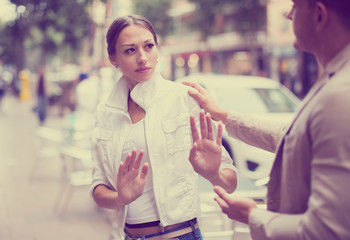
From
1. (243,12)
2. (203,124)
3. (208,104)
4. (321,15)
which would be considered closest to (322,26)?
(321,15)

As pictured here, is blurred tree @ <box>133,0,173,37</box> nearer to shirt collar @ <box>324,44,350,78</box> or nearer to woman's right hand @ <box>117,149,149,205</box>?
woman's right hand @ <box>117,149,149,205</box>

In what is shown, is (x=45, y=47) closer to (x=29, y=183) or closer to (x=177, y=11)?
(x=29, y=183)

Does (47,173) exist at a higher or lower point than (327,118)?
lower

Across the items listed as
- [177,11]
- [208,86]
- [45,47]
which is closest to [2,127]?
[208,86]

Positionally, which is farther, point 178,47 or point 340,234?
point 178,47

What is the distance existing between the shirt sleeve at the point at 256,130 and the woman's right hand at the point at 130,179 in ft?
1.84

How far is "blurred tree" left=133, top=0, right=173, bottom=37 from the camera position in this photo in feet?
134

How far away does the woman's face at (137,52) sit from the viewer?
6.98 feet

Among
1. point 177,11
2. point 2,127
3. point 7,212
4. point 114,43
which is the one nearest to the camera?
point 114,43

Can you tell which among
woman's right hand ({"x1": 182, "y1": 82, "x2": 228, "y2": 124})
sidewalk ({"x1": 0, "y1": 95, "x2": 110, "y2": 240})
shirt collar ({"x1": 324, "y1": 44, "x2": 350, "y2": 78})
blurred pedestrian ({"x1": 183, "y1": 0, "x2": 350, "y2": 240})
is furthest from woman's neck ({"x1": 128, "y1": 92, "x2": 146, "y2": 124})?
sidewalk ({"x1": 0, "y1": 95, "x2": 110, "y2": 240})

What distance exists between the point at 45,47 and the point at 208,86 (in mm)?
22656

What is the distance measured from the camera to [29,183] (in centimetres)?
841

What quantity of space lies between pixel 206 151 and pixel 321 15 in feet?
2.38

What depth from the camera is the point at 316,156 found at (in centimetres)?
124
